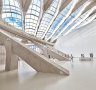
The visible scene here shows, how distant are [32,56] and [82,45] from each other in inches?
802

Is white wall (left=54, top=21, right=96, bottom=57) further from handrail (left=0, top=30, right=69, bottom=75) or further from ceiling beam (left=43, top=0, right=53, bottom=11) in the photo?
handrail (left=0, top=30, right=69, bottom=75)

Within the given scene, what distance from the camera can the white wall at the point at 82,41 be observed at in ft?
90.6

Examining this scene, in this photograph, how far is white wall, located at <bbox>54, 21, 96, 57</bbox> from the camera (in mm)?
27625

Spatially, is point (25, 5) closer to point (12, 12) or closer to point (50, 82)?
point (12, 12)

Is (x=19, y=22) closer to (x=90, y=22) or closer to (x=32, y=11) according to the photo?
(x=32, y=11)

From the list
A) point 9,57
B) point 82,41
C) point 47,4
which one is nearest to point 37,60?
point 9,57

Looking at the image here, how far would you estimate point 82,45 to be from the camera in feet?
93.9

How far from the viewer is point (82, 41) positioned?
2883 cm

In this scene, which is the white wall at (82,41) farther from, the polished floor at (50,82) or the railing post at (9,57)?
the polished floor at (50,82)

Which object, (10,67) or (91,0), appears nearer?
(10,67)

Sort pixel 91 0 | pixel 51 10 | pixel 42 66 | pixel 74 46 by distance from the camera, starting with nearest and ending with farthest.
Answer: pixel 42 66
pixel 91 0
pixel 51 10
pixel 74 46

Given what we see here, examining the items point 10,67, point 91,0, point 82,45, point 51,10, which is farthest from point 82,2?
point 10,67

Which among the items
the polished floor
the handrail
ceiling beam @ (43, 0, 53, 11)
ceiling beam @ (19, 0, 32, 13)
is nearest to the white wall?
ceiling beam @ (43, 0, 53, 11)

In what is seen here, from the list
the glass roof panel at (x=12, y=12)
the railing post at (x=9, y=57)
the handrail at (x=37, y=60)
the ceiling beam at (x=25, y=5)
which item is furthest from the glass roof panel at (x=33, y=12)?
the handrail at (x=37, y=60)
